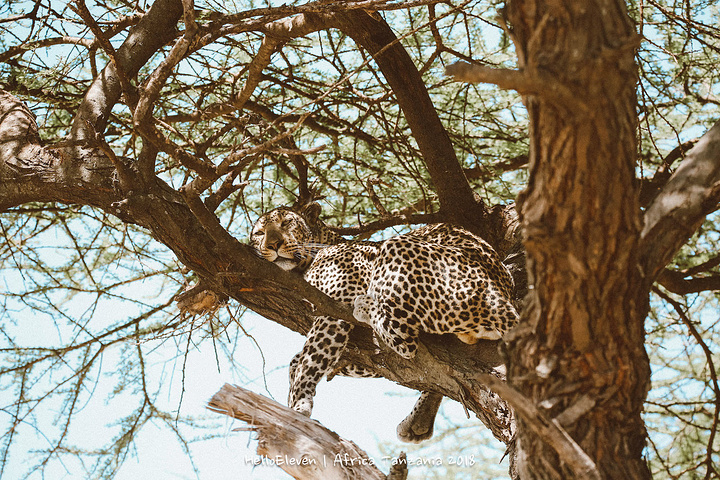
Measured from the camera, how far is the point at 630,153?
7.06ft

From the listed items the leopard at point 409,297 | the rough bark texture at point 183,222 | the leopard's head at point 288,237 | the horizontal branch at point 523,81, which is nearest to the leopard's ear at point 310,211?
the leopard's head at point 288,237

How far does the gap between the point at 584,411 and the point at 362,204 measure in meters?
5.37

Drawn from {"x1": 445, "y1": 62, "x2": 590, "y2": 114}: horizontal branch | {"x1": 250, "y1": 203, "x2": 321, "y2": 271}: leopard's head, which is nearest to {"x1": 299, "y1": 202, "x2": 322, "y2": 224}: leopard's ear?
{"x1": 250, "y1": 203, "x2": 321, "y2": 271}: leopard's head

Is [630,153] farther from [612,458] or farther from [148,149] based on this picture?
[148,149]

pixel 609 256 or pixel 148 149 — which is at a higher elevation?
pixel 148 149

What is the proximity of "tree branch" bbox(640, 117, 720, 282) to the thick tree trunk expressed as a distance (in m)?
0.14

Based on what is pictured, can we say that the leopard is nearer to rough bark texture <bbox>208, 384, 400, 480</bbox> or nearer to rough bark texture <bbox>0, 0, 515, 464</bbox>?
rough bark texture <bbox>0, 0, 515, 464</bbox>

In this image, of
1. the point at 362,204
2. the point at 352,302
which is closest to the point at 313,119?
the point at 362,204

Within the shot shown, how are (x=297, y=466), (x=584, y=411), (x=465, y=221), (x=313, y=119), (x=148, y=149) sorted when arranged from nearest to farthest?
(x=584, y=411) < (x=297, y=466) < (x=148, y=149) < (x=465, y=221) < (x=313, y=119)

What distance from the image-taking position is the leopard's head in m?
5.57

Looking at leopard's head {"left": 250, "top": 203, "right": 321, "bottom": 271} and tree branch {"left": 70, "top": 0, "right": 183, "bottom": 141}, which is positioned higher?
tree branch {"left": 70, "top": 0, "right": 183, "bottom": 141}

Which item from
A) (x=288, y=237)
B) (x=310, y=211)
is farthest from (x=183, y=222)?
(x=310, y=211)

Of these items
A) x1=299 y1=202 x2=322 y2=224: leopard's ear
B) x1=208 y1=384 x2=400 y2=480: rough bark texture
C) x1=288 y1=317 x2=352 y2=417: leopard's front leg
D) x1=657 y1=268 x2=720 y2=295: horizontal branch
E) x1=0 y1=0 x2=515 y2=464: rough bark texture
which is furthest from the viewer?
x1=299 y1=202 x2=322 y2=224: leopard's ear

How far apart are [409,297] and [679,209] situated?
2213mm
